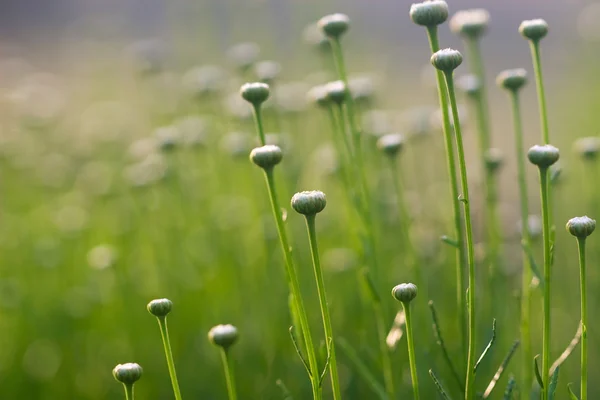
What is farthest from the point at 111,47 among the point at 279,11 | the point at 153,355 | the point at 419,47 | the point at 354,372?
the point at 354,372

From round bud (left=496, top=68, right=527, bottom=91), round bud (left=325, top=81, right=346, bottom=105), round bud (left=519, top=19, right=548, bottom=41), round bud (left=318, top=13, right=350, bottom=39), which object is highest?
round bud (left=318, top=13, right=350, bottom=39)

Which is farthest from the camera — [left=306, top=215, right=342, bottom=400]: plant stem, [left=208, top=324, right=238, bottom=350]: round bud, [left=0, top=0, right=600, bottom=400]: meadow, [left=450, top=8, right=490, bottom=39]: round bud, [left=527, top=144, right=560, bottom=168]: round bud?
[left=450, top=8, right=490, bottom=39]: round bud

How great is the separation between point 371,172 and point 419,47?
5299 mm

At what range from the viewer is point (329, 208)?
424 cm

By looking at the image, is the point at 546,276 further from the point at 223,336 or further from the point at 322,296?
the point at 223,336

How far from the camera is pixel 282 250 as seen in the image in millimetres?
1938

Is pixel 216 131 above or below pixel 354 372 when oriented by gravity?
Result: above

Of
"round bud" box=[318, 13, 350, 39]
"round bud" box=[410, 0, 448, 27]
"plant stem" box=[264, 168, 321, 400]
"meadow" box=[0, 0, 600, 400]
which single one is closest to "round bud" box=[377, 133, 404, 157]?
"meadow" box=[0, 0, 600, 400]

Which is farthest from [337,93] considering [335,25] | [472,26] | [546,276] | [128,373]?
[128,373]

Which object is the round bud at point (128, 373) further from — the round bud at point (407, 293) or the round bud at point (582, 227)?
the round bud at point (582, 227)

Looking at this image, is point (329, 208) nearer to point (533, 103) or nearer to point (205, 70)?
point (205, 70)

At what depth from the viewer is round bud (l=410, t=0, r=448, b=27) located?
1.65 metres

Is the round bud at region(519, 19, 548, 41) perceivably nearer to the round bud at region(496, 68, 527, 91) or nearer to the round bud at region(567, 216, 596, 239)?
the round bud at region(496, 68, 527, 91)

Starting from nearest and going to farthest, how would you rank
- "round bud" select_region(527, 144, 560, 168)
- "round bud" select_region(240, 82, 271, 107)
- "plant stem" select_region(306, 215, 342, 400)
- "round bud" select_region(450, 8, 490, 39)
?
"plant stem" select_region(306, 215, 342, 400) → "round bud" select_region(527, 144, 560, 168) → "round bud" select_region(240, 82, 271, 107) → "round bud" select_region(450, 8, 490, 39)
